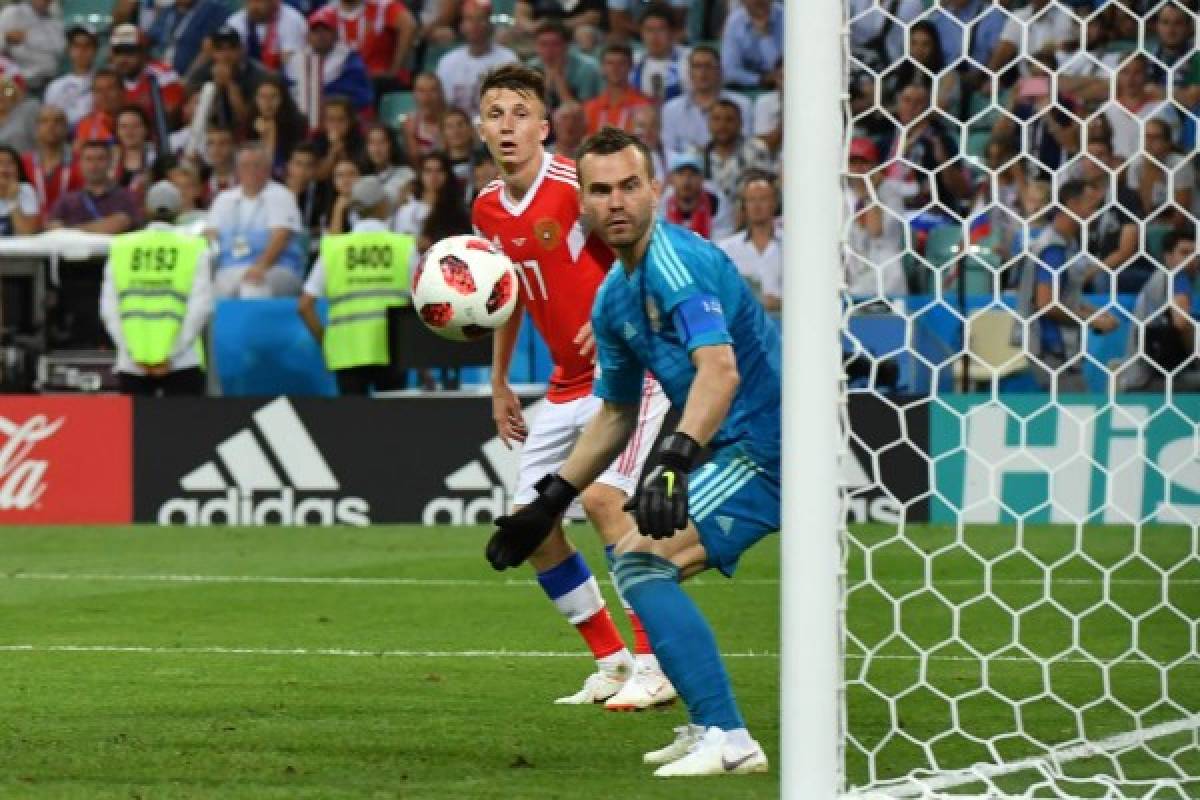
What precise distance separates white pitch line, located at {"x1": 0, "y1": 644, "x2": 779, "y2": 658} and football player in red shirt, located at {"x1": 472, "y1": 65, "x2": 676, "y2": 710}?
97 centimetres

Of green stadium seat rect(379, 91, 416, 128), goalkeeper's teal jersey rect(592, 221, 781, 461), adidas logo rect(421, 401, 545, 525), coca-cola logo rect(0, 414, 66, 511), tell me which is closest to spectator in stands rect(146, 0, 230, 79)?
green stadium seat rect(379, 91, 416, 128)

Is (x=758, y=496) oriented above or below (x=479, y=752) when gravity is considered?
above

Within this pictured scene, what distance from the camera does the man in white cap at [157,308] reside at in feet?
47.7

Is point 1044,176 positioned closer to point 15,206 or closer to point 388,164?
point 388,164

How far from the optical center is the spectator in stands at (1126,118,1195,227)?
34.9 feet

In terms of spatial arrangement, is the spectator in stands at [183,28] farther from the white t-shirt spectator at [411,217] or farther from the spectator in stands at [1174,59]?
the spectator in stands at [1174,59]

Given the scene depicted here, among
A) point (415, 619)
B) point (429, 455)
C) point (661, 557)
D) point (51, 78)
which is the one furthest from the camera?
point (51, 78)

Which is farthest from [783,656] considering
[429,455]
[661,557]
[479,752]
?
[429,455]

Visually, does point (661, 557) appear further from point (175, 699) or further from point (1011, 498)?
point (1011, 498)

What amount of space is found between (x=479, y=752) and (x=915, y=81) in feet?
25.0

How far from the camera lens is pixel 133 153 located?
16.5m

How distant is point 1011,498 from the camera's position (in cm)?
1330

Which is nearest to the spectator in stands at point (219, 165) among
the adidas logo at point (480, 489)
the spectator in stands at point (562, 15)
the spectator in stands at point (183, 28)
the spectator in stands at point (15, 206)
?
the spectator in stands at point (15, 206)

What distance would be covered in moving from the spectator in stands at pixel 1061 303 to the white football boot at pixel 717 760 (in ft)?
19.2
